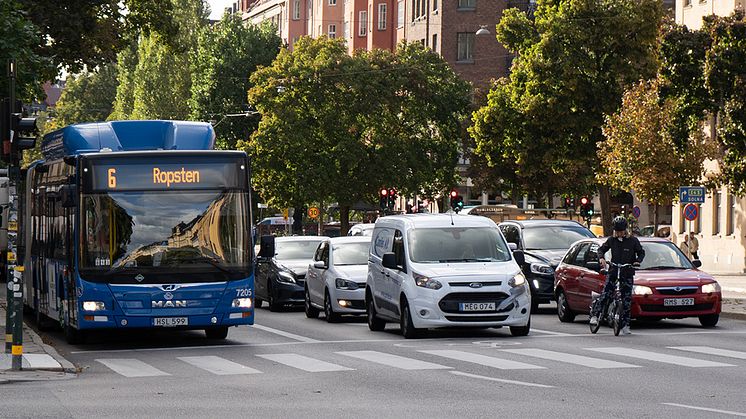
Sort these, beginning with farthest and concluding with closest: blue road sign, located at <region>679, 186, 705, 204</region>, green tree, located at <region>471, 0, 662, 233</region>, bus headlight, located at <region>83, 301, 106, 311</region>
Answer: green tree, located at <region>471, 0, 662, 233</region>
blue road sign, located at <region>679, 186, 705, 204</region>
bus headlight, located at <region>83, 301, 106, 311</region>

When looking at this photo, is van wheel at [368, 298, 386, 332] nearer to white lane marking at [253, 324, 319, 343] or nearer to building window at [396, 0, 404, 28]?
white lane marking at [253, 324, 319, 343]

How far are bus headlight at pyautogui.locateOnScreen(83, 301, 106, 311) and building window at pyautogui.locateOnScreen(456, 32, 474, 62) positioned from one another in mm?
78706

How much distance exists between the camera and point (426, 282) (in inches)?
930

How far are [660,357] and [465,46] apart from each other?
3167 inches

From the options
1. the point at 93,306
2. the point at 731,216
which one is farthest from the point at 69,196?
the point at 731,216

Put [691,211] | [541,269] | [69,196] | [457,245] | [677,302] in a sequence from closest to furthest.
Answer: [69,196]
[457,245]
[677,302]
[541,269]
[691,211]

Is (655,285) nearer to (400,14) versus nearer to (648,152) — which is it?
(648,152)

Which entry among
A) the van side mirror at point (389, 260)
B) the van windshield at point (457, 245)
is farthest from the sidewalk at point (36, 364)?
the van windshield at point (457, 245)

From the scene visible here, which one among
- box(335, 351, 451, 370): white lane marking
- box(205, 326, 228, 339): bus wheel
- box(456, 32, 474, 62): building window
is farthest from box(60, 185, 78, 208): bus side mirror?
box(456, 32, 474, 62): building window

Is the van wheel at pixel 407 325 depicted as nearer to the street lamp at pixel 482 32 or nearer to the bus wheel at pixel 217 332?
the bus wheel at pixel 217 332

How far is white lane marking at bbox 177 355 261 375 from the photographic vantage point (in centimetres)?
1838

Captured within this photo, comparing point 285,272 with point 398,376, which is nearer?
point 398,376

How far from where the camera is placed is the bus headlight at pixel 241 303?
22.3m

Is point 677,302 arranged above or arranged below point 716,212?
below
